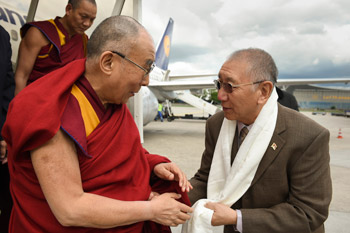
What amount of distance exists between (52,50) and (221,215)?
180 cm

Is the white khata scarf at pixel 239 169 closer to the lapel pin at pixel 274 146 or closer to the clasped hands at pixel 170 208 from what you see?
the lapel pin at pixel 274 146

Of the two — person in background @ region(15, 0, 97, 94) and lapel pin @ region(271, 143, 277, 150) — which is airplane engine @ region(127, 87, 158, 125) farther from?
lapel pin @ region(271, 143, 277, 150)

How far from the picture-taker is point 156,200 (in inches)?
45.7

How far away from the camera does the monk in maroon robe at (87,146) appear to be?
3.04ft

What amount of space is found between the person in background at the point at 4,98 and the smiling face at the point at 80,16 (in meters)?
0.54

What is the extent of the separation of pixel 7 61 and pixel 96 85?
1.00 meters

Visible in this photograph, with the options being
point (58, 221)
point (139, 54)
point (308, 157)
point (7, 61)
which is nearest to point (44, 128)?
point (58, 221)

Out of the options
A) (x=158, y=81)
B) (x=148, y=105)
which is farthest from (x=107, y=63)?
(x=158, y=81)

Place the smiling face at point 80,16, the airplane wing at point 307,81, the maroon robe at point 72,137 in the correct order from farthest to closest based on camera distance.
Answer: the airplane wing at point 307,81
the smiling face at point 80,16
the maroon robe at point 72,137

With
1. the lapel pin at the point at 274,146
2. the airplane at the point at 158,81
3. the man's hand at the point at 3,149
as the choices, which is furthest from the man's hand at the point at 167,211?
the airplane at the point at 158,81

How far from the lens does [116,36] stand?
113 centimetres

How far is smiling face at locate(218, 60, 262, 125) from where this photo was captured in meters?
1.52

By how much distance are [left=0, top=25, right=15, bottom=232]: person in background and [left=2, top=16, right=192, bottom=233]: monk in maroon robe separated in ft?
2.38

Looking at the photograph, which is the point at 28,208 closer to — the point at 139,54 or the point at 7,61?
the point at 139,54
